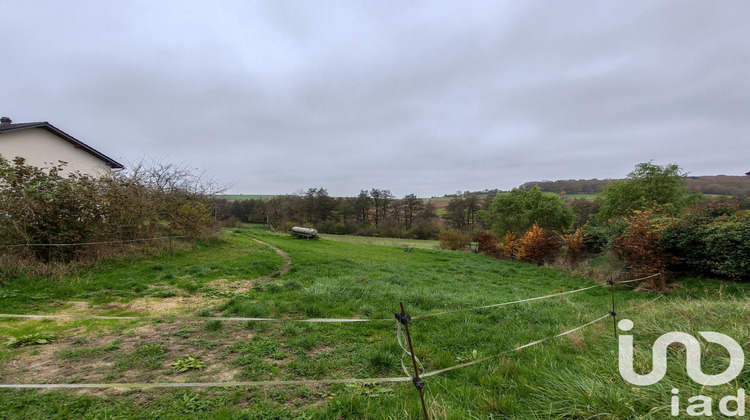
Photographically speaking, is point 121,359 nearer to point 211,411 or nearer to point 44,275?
point 211,411

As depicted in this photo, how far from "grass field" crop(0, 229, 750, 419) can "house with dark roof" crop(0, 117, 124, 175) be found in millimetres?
11648

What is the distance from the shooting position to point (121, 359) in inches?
129

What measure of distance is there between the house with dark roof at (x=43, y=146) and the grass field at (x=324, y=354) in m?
11.6

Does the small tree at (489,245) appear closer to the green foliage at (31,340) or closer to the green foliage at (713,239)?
the green foliage at (713,239)

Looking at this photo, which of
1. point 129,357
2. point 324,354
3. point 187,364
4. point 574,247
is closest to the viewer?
point 187,364

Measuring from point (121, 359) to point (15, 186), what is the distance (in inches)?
315

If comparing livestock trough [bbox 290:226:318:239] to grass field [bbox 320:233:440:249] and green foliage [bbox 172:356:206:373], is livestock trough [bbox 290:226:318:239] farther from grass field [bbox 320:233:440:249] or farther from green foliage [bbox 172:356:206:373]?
green foliage [bbox 172:356:206:373]

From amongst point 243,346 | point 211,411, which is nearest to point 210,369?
point 243,346

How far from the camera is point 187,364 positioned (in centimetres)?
318

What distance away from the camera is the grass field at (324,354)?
229cm

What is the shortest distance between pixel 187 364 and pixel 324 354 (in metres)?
1.55

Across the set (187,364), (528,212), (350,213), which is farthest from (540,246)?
(350,213)

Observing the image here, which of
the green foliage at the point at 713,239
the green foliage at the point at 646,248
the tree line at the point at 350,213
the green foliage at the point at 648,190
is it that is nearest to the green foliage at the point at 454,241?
the green foliage at the point at 648,190

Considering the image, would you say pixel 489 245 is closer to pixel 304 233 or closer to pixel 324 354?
pixel 304 233
